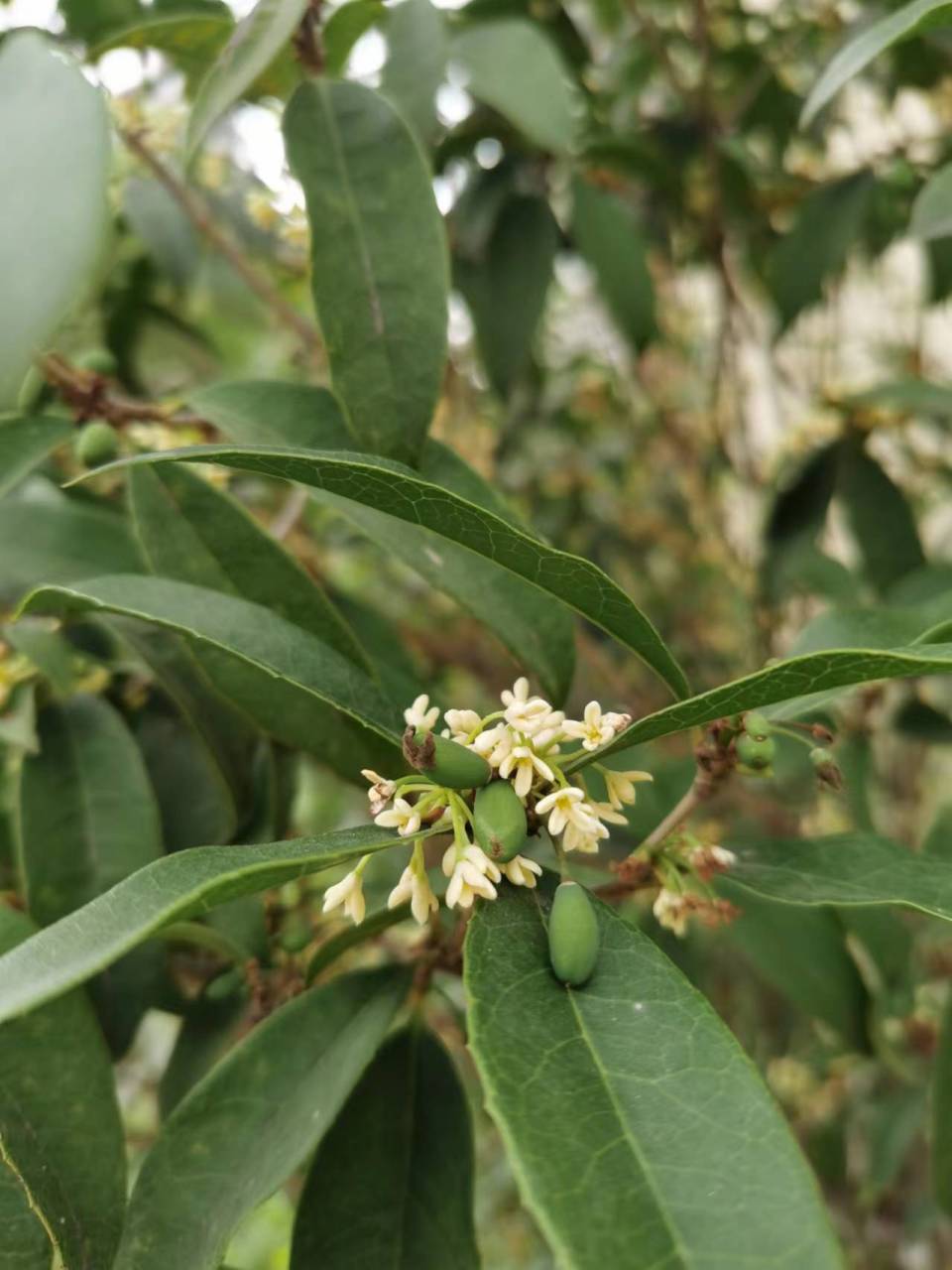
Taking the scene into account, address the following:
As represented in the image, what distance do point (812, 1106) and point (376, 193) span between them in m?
1.29

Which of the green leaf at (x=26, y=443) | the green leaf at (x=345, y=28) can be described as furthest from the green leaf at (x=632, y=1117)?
the green leaf at (x=345, y=28)

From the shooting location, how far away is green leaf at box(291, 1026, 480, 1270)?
0.63 m

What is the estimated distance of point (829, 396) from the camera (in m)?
1.25

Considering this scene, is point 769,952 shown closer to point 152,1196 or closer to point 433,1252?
point 433,1252

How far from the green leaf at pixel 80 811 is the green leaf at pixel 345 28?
0.48 m

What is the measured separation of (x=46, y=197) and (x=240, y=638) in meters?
0.24

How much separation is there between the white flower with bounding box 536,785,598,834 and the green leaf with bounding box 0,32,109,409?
0.29 metres

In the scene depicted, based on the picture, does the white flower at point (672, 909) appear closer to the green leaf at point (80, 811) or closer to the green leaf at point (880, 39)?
the green leaf at point (80, 811)

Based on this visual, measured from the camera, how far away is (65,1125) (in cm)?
62

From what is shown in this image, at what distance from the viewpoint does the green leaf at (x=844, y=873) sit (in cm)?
58

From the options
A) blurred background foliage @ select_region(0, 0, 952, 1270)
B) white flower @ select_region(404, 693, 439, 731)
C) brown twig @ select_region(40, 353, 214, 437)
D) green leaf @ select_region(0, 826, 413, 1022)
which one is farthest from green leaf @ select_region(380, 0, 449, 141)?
green leaf @ select_region(0, 826, 413, 1022)

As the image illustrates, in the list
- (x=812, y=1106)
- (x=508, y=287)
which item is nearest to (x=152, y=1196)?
→ (x=508, y=287)

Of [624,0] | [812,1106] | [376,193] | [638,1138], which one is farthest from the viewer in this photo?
[812,1106]

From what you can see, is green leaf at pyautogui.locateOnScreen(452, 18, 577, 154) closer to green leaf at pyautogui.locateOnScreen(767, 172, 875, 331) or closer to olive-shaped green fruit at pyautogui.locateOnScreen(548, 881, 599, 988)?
green leaf at pyautogui.locateOnScreen(767, 172, 875, 331)
